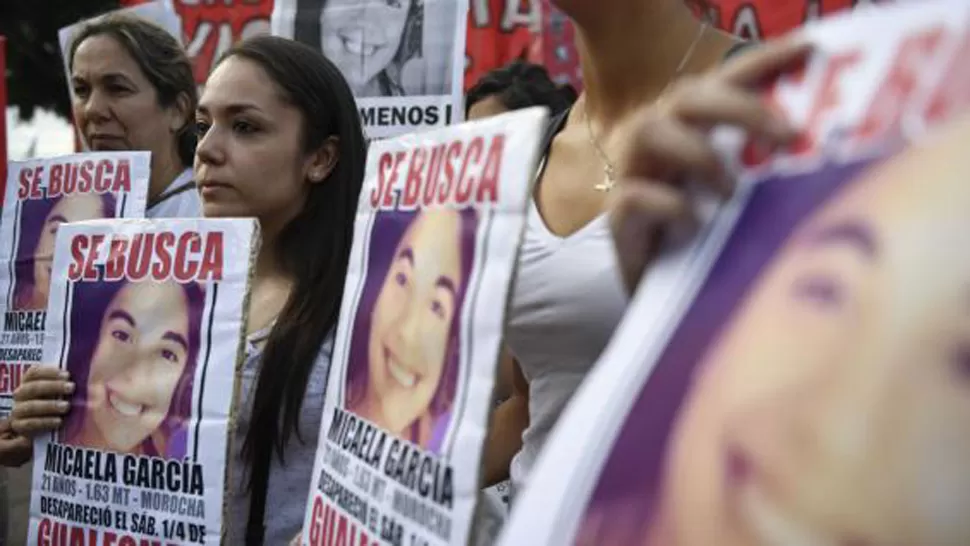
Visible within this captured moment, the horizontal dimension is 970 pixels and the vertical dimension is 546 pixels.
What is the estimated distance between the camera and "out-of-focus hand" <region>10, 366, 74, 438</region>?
81.2 inches

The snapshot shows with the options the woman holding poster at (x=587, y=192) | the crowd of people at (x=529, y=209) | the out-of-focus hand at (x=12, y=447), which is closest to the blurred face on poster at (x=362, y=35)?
the crowd of people at (x=529, y=209)

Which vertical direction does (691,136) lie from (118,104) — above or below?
below

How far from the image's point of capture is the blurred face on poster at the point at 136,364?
76.3 inches

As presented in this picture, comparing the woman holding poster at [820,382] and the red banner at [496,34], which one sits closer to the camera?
the woman holding poster at [820,382]

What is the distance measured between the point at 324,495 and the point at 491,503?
10.1 inches

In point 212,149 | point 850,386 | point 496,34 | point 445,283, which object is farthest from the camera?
point 496,34

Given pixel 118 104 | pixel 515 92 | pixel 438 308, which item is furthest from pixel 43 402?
pixel 515 92

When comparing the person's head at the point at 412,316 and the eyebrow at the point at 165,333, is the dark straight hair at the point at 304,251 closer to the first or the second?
the eyebrow at the point at 165,333

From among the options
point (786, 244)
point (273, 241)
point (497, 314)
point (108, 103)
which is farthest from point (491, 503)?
point (108, 103)

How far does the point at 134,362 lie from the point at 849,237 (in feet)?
4.91

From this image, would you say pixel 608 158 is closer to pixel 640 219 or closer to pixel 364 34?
pixel 640 219

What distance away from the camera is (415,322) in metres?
1.31

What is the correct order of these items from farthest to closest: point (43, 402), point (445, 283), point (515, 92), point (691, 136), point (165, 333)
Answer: point (515, 92) → point (43, 402) → point (165, 333) → point (445, 283) → point (691, 136)

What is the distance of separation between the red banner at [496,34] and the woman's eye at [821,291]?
4.41 metres
